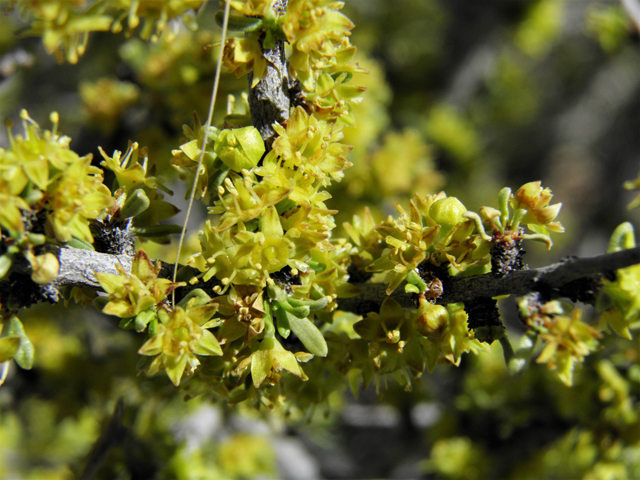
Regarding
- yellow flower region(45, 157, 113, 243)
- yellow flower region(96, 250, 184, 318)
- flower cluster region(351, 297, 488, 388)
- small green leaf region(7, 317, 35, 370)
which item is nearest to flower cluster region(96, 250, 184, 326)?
yellow flower region(96, 250, 184, 318)

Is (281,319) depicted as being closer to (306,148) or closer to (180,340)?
(180,340)

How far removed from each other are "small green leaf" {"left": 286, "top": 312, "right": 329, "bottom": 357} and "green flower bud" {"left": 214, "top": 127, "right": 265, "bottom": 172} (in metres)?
0.40

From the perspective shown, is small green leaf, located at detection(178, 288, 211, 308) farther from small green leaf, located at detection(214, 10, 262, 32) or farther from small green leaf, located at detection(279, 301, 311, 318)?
small green leaf, located at detection(214, 10, 262, 32)

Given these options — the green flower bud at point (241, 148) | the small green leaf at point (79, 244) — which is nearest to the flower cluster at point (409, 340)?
the green flower bud at point (241, 148)

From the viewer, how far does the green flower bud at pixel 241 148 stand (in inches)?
48.3

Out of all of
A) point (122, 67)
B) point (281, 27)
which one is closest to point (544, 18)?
point (122, 67)

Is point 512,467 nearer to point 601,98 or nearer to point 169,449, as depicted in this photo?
point 169,449

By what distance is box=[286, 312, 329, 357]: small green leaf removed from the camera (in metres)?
1.20

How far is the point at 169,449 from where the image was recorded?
215 cm

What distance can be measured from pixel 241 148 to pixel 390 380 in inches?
82.6

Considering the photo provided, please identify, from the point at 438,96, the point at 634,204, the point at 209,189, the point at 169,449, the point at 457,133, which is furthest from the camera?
the point at 438,96

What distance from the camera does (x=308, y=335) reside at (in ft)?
3.95

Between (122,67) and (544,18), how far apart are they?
3431 mm

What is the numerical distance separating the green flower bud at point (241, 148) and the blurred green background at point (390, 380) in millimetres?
333
